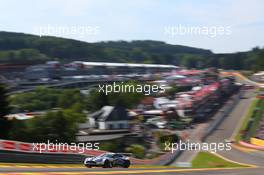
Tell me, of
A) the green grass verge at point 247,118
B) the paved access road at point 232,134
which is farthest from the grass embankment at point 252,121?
the paved access road at point 232,134

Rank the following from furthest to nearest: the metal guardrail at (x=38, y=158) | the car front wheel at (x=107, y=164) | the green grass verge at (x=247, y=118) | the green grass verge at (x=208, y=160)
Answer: the green grass verge at (x=247, y=118) < the green grass verge at (x=208, y=160) < the metal guardrail at (x=38, y=158) < the car front wheel at (x=107, y=164)

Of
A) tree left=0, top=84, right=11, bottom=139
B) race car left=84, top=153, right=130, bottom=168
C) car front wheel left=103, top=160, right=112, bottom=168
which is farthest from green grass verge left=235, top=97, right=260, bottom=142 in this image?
car front wheel left=103, top=160, right=112, bottom=168

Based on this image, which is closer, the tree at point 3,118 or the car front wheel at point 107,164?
the car front wheel at point 107,164

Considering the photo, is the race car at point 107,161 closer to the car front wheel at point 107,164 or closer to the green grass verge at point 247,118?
the car front wheel at point 107,164

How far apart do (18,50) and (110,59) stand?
34.9 meters

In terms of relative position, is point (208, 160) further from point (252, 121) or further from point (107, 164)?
point (252, 121)

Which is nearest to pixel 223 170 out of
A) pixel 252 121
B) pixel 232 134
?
pixel 232 134

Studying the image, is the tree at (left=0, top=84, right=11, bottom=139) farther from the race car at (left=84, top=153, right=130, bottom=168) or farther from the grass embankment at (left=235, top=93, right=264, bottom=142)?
the grass embankment at (left=235, top=93, right=264, bottom=142)

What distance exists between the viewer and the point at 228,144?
61.8m

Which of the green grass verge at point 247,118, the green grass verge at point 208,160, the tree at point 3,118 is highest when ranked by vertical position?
the tree at point 3,118

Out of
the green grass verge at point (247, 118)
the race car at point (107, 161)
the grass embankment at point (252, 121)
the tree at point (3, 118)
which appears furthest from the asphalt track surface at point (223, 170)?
the tree at point (3, 118)

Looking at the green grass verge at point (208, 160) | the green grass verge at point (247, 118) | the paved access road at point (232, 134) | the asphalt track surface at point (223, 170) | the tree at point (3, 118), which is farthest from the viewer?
the green grass verge at point (247, 118)

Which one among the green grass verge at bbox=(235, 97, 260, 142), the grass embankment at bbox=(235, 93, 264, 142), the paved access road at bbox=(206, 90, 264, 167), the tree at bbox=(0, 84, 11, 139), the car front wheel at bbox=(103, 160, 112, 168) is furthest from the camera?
the green grass verge at bbox=(235, 97, 260, 142)

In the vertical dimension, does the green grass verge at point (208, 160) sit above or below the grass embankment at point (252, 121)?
above
